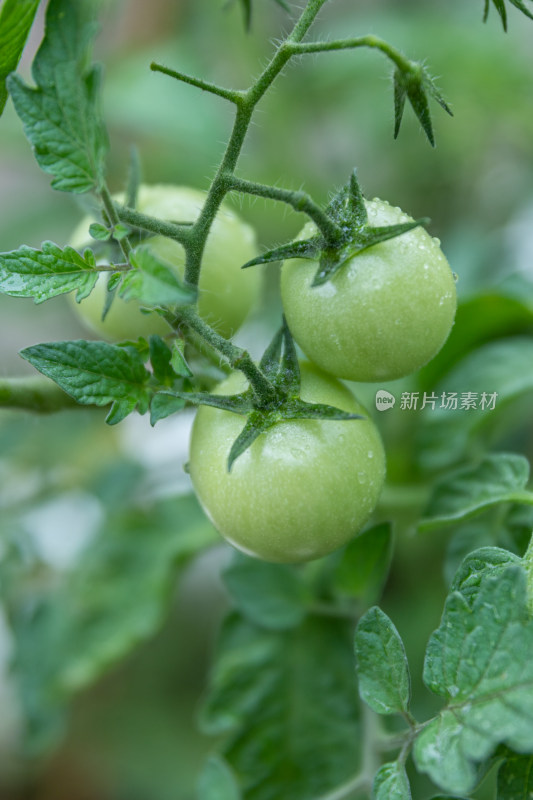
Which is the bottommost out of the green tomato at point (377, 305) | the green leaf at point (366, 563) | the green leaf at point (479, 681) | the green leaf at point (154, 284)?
the green leaf at point (366, 563)

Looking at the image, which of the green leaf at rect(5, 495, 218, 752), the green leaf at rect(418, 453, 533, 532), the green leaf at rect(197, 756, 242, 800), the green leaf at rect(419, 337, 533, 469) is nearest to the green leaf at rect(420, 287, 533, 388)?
the green leaf at rect(419, 337, 533, 469)

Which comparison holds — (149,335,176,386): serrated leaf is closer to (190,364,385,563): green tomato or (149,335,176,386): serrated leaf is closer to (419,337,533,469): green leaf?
(190,364,385,563): green tomato

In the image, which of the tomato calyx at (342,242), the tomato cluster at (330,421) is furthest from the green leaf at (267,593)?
the tomato calyx at (342,242)

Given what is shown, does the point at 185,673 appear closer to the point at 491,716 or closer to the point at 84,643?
the point at 84,643

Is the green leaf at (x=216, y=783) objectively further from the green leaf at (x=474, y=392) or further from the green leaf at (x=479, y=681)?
the green leaf at (x=474, y=392)

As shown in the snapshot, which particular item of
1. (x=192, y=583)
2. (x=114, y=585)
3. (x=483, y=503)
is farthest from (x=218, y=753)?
(x=192, y=583)
